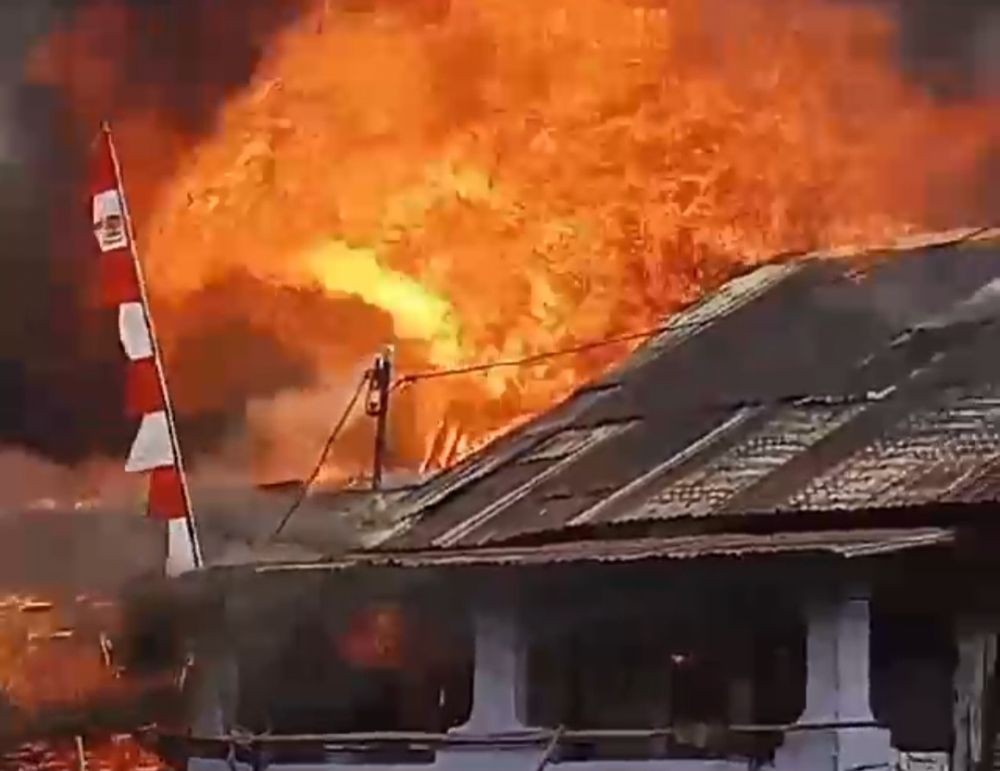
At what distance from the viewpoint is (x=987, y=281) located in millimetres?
10164

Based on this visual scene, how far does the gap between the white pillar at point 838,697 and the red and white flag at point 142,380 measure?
3.98m

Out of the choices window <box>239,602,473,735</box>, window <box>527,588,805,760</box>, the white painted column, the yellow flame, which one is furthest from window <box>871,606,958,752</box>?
the yellow flame

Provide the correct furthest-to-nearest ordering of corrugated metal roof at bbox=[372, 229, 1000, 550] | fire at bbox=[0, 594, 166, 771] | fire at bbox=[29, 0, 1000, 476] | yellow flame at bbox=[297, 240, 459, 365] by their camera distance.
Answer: yellow flame at bbox=[297, 240, 459, 365]
fire at bbox=[29, 0, 1000, 476]
fire at bbox=[0, 594, 166, 771]
corrugated metal roof at bbox=[372, 229, 1000, 550]

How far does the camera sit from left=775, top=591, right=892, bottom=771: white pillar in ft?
26.2

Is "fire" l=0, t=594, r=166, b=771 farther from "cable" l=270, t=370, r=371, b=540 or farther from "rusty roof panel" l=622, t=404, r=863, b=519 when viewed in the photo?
"rusty roof panel" l=622, t=404, r=863, b=519

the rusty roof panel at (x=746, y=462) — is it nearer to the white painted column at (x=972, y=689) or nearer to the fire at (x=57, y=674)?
the white painted column at (x=972, y=689)

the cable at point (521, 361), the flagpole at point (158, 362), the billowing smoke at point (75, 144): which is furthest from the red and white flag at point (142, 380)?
the cable at point (521, 361)

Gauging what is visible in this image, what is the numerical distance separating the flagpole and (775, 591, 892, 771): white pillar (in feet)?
12.6

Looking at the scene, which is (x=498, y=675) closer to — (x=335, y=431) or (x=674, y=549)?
(x=674, y=549)

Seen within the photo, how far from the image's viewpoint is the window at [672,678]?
27.8 ft

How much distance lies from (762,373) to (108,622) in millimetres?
3438

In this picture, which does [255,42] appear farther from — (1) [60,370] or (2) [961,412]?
(2) [961,412]

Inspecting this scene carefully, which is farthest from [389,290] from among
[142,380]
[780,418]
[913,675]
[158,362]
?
[913,675]

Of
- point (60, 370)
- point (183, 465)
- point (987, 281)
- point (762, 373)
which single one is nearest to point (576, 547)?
point (762, 373)
